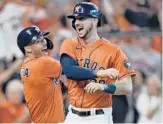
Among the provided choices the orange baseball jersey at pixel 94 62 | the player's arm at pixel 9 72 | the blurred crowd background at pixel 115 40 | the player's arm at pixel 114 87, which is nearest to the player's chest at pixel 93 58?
the orange baseball jersey at pixel 94 62

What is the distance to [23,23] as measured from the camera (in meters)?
6.46

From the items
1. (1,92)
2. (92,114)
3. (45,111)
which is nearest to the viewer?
(92,114)

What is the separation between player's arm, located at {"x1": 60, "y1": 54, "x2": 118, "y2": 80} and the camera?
10.4 feet

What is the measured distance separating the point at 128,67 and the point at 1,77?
10.6 ft

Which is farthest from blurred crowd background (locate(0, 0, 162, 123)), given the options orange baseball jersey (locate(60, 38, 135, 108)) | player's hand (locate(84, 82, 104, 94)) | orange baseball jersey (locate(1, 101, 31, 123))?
player's hand (locate(84, 82, 104, 94))

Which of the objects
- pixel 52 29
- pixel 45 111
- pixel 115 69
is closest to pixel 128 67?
pixel 115 69

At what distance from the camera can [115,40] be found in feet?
21.7

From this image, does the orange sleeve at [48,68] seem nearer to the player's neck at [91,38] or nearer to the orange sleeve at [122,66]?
the player's neck at [91,38]

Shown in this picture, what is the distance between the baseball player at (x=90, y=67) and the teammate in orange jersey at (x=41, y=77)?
0.42 m

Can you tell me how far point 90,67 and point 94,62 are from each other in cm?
4

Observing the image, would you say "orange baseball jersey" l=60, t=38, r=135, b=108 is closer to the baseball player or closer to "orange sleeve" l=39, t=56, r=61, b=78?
the baseball player

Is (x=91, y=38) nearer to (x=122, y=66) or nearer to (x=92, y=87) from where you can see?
(x=122, y=66)

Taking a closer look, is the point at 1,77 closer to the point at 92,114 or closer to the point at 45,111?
the point at 45,111

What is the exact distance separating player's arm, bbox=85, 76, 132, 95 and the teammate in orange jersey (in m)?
0.70
